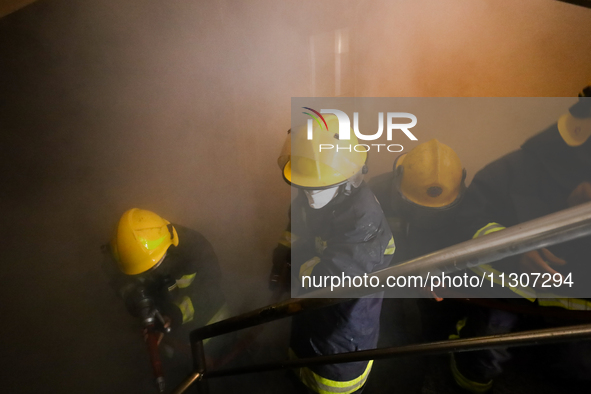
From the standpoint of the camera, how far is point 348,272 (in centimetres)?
126

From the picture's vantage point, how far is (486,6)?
167cm

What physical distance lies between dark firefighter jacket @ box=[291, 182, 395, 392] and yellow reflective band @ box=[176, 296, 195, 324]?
2.37 ft

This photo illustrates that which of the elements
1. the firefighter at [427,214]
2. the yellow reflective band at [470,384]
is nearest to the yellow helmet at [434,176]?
the firefighter at [427,214]

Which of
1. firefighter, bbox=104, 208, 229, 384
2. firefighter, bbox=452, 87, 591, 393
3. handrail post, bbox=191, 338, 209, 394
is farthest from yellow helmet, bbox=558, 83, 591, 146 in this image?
firefighter, bbox=104, 208, 229, 384

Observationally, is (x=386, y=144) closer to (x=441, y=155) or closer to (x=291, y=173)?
(x=441, y=155)

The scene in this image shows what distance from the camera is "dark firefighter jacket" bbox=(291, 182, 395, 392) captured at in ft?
4.17

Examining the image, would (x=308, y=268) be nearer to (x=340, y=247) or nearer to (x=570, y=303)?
(x=340, y=247)

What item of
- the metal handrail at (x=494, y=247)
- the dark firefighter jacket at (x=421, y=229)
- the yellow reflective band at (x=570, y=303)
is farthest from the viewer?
the dark firefighter jacket at (x=421, y=229)

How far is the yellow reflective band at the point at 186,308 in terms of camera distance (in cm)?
160

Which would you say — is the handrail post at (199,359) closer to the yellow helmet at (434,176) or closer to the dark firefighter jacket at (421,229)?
the dark firefighter jacket at (421,229)

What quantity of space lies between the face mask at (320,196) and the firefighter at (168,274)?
847 millimetres

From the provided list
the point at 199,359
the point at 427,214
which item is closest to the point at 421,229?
the point at 427,214

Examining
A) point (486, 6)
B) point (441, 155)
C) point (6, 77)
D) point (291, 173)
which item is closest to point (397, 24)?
point (486, 6)

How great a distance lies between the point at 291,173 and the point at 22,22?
8.26 feet
